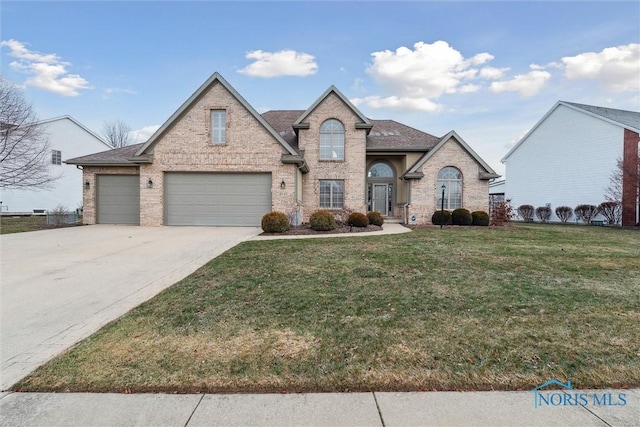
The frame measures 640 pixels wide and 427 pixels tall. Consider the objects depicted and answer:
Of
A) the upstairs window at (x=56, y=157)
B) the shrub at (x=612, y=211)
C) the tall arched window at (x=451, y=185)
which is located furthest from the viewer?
the upstairs window at (x=56, y=157)

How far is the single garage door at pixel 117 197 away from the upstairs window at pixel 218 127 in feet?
17.0

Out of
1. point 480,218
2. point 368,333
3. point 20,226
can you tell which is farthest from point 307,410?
point 20,226

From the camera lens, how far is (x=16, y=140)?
20656 millimetres

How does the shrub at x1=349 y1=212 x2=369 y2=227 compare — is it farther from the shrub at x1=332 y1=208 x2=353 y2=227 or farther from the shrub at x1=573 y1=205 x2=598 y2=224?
the shrub at x1=573 y1=205 x2=598 y2=224

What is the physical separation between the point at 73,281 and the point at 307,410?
6.00 meters

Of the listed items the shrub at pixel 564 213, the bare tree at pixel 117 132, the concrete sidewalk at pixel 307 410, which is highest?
the bare tree at pixel 117 132

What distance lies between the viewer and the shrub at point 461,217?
16422 millimetres

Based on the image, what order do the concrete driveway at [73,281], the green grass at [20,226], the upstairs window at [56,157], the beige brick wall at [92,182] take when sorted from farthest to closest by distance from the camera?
the upstairs window at [56,157]
the beige brick wall at [92,182]
the green grass at [20,226]
the concrete driveway at [73,281]

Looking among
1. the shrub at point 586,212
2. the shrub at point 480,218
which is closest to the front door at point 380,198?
the shrub at point 480,218

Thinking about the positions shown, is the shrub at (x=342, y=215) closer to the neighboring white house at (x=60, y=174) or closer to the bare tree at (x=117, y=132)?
the neighboring white house at (x=60, y=174)

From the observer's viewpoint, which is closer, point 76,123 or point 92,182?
point 92,182

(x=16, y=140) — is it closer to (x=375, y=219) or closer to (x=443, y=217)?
(x=375, y=219)

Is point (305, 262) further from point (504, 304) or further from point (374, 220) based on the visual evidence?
point (374, 220)

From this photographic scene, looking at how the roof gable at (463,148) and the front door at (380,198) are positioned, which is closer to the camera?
the roof gable at (463,148)
